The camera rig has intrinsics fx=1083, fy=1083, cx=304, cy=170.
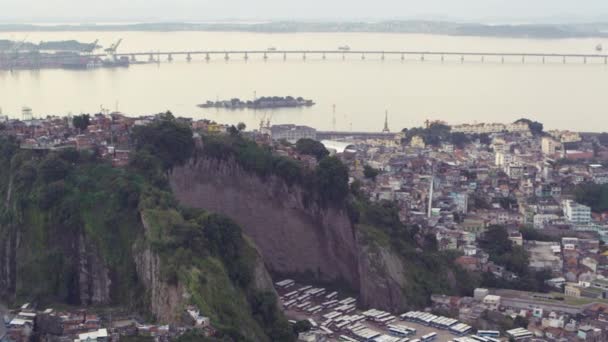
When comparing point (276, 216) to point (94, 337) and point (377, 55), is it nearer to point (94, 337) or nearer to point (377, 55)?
point (94, 337)

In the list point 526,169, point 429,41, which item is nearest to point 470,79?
point 526,169

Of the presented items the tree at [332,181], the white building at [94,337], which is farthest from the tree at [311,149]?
the white building at [94,337]

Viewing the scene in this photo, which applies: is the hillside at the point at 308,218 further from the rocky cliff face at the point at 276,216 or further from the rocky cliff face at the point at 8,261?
the rocky cliff face at the point at 8,261

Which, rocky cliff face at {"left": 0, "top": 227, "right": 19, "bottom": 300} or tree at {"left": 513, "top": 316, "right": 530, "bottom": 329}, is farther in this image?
rocky cliff face at {"left": 0, "top": 227, "right": 19, "bottom": 300}

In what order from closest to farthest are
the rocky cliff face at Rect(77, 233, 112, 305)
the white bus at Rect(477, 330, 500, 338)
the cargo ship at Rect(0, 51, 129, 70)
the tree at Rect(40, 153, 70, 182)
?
1. the white bus at Rect(477, 330, 500, 338)
2. the rocky cliff face at Rect(77, 233, 112, 305)
3. the tree at Rect(40, 153, 70, 182)
4. the cargo ship at Rect(0, 51, 129, 70)

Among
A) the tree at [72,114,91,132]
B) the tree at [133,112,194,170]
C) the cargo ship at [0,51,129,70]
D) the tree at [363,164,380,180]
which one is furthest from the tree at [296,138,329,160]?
the cargo ship at [0,51,129,70]

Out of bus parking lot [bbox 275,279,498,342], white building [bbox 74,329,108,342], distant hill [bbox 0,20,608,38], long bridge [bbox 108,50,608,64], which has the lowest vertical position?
bus parking lot [bbox 275,279,498,342]

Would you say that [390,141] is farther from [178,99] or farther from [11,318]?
[11,318]

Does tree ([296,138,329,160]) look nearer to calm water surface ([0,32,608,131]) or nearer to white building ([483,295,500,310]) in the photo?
white building ([483,295,500,310])
